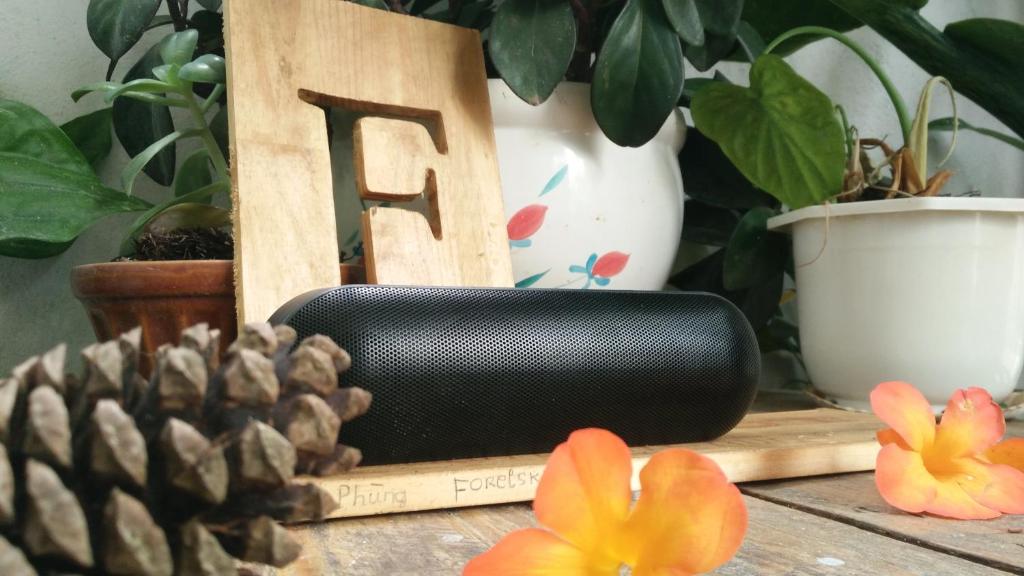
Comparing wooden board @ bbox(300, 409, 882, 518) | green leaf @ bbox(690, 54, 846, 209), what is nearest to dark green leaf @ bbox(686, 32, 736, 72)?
green leaf @ bbox(690, 54, 846, 209)

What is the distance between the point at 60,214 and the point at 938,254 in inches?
38.1

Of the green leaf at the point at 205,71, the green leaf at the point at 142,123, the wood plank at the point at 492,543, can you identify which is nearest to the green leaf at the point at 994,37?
the wood plank at the point at 492,543

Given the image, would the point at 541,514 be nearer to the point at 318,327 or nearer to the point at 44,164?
the point at 318,327

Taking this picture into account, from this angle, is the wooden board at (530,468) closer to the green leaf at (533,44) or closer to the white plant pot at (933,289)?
the white plant pot at (933,289)

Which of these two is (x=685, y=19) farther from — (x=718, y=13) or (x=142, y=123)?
(x=142, y=123)

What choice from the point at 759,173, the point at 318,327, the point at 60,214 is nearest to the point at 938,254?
the point at 759,173

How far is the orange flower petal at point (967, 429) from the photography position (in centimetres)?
55

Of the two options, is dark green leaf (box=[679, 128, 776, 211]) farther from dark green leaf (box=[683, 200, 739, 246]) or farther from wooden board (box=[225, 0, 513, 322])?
wooden board (box=[225, 0, 513, 322])

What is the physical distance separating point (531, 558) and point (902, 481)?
31 cm

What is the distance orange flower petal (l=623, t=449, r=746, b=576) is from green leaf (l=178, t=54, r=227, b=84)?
0.69 metres

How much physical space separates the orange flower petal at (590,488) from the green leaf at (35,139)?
0.78 metres

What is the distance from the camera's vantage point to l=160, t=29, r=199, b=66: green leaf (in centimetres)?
83

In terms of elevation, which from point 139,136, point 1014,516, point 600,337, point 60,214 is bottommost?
point 1014,516

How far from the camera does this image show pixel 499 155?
91 cm
